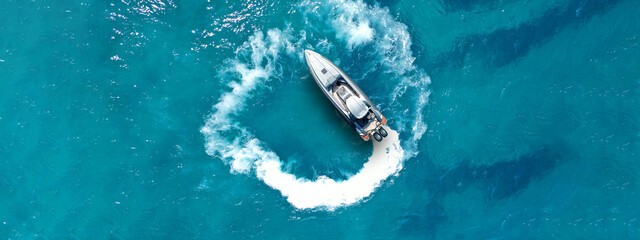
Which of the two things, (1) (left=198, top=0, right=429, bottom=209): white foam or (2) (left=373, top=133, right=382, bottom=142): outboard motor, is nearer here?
(2) (left=373, top=133, right=382, bottom=142): outboard motor

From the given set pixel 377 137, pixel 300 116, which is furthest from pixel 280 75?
pixel 377 137

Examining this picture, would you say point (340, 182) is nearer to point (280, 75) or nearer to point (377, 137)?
point (377, 137)

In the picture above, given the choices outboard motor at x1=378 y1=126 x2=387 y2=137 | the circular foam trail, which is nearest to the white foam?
the circular foam trail

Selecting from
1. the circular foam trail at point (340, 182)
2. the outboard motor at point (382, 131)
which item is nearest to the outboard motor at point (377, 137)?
the outboard motor at point (382, 131)

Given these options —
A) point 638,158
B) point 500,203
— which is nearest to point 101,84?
point 500,203

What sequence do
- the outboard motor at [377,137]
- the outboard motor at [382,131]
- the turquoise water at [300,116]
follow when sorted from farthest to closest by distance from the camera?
1. the turquoise water at [300,116]
2. the outboard motor at [377,137]
3. the outboard motor at [382,131]

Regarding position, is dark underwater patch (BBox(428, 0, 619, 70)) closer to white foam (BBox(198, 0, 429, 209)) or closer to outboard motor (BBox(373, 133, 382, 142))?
white foam (BBox(198, 0, 429, 209))

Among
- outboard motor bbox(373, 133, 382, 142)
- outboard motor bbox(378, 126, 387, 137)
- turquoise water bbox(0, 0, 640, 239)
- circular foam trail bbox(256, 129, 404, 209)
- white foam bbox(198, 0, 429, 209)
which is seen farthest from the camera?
circular foam trail bbox(256, 129, 404, 209)

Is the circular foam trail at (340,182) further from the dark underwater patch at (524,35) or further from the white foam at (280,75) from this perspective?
the dark underwater patch at (524,35)

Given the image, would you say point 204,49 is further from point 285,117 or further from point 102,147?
point 102,147
